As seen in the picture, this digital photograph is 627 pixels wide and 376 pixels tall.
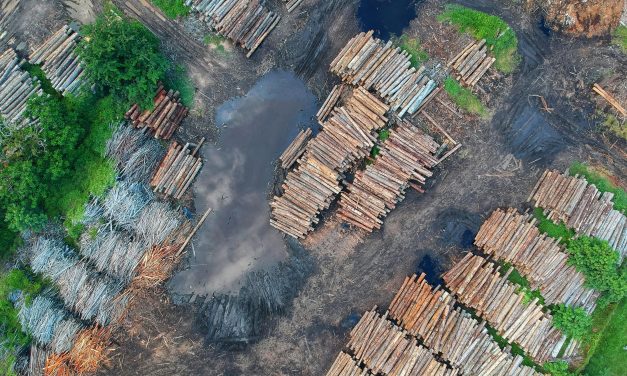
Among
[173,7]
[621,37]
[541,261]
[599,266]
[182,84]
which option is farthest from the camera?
[182,84]

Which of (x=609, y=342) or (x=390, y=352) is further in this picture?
(x=609, y=342)

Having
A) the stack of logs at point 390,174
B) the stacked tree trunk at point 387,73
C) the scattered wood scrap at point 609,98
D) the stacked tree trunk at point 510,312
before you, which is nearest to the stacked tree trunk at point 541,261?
the stacked tree trunk at point 510,312

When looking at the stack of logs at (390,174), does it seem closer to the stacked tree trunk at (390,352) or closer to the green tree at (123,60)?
the stacked tree trunk at (390,352)

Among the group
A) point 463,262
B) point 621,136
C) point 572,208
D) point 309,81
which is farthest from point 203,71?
point 621,136

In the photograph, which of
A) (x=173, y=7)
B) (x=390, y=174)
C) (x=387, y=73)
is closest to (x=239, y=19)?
(x=173, y=7)

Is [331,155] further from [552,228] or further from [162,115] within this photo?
[552,228]

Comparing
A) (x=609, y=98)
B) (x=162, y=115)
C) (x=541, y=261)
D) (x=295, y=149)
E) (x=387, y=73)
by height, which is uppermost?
(x=609, y=98)

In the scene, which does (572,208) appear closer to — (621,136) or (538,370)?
(621,136)

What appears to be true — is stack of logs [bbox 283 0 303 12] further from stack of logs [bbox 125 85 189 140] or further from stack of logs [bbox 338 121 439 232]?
stack of logs [bbox 338 121 439 232]
